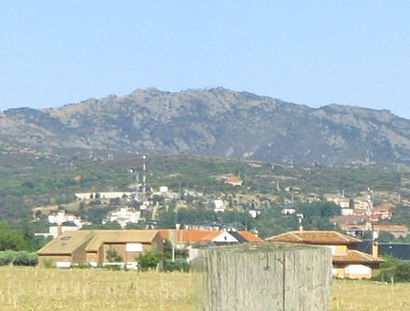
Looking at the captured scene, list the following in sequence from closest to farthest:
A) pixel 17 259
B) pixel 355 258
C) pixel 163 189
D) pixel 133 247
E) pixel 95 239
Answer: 1. pixel 17 259
2. pixel 355 258
3. pixel 133 247
4. pixel 95 239
5. pixel 163 189

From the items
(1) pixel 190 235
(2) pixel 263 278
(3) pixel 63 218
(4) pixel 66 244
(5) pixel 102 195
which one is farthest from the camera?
(5) pixel 102 195

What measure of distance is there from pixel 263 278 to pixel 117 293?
28430 millimetres

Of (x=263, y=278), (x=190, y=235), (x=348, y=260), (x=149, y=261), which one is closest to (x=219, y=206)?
(x=190, y=235)

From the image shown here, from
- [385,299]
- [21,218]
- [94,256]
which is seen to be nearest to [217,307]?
[385,299]

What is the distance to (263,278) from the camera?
3314 millimetres

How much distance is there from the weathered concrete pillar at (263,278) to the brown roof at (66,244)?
205 feet

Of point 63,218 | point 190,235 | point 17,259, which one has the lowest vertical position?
point 17,259

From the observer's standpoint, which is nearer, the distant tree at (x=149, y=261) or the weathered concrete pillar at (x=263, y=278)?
the weathered concrete pillar at (x=263, y=278)

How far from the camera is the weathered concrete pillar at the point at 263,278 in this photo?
3285 millimetres

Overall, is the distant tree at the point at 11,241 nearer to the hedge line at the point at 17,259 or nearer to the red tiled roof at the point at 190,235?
the hedge line at the point at 17,259

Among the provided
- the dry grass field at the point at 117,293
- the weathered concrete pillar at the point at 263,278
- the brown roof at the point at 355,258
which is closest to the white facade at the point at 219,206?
the brown roof at the point at 355,258

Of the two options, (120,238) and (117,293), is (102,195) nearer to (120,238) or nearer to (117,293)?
(120,238)

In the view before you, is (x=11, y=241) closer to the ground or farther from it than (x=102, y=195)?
closer to the ground

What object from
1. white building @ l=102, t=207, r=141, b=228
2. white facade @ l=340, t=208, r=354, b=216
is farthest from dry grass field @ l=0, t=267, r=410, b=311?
white facade @ l=340, t=208, r=354, b=216
